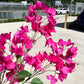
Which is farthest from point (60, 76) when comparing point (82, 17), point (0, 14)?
point (0, 14)

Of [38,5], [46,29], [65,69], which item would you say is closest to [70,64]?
[65,69]

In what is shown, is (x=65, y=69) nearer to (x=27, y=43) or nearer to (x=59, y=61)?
(x=59, y=61)

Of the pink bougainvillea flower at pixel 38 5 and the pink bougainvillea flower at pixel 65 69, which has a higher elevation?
the pink bougainvillea flower at pixel 38 5

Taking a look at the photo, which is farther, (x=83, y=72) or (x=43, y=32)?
(x=83, y=72)

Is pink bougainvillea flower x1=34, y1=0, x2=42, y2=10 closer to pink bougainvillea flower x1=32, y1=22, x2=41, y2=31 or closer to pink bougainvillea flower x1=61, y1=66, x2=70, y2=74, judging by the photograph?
pink bougainvillea flower x1=32, y1=22, x2=41, y2=31

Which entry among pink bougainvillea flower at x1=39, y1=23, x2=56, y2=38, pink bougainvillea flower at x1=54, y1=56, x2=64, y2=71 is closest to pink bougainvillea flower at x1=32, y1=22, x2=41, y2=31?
pink bougainvillea flower at x1=39, y1=23, x2=56, y2=38

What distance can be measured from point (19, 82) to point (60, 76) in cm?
38

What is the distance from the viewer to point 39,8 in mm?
884

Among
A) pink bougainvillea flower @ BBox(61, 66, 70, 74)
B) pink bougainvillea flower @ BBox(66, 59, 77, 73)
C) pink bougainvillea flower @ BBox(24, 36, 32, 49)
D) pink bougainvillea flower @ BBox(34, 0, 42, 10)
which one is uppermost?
pink bougainvillea flower @ BBox(34, 0, 42, 10)

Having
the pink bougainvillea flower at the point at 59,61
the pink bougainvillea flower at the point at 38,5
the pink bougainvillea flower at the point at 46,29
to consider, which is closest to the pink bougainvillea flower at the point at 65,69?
the pink bougainvillea flower at the point at 59,61

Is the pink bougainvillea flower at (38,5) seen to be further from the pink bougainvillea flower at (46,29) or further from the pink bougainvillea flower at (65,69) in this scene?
the pink bougainvillea flower at (65,69)

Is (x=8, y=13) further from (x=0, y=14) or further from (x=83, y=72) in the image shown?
(x=83, y=72)

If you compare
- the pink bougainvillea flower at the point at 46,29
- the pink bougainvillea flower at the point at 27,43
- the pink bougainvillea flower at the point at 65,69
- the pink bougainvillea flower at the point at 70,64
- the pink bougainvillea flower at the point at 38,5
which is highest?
the pink bougainvillea flower at the point at 38,5

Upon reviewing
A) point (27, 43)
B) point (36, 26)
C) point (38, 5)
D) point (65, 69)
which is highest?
point (38, 5)
